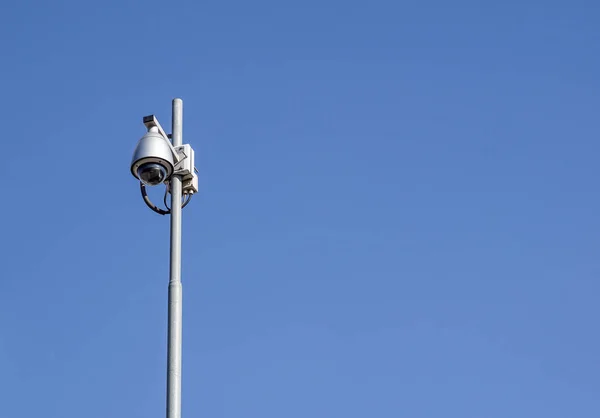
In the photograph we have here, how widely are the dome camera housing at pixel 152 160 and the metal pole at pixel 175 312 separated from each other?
9.3 inches

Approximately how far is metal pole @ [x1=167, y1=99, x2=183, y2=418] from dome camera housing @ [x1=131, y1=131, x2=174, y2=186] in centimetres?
24

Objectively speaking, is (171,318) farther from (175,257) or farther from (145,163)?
(145,163)

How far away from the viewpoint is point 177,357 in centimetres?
1303

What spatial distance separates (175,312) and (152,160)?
1.68m

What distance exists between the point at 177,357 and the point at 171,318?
46cm

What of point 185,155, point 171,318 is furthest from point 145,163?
point 171,318

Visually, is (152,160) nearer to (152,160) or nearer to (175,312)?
(152,160)

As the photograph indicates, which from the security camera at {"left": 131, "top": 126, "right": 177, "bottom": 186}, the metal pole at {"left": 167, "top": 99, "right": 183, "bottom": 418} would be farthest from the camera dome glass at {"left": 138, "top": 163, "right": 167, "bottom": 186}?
the metal pole at {"left": 167, "top": 99, "right": 183, "bottom": 418}

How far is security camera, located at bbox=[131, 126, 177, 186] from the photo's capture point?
13.9 meters

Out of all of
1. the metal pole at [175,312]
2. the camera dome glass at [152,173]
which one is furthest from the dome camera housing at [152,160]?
the metal pole at [175,312]

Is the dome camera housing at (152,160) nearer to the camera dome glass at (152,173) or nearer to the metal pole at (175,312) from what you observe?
the camera dome glass at (152,173)

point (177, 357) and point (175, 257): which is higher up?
point (175, 257)

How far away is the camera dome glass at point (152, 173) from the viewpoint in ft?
45.7

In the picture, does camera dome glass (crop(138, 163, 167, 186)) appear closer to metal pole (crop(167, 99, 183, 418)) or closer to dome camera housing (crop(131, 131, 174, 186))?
dome camera housing (crop(131, 131, 174, 186))
